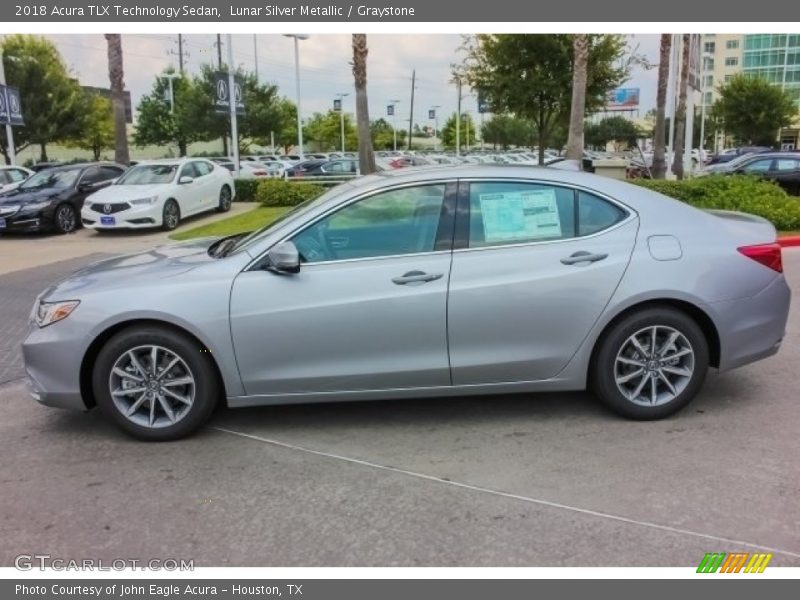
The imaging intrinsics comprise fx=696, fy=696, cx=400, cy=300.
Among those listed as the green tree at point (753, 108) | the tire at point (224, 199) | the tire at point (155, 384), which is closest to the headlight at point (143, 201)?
the tire at point (224, 199)

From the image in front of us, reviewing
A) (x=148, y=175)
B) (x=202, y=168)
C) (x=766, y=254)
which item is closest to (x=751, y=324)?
(x=766, y=254)

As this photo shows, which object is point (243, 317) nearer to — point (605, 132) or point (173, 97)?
point (173, 97)

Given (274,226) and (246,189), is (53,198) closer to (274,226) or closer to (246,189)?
(246,189)

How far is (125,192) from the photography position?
49.4 ft

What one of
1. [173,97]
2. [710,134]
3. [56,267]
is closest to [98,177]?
[56,267]

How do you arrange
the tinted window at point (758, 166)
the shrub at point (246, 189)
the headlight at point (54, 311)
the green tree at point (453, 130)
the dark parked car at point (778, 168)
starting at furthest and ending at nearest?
the green tree at point (453, 130), the tinted window at point (758, 166), the shrub at point (246, 189), the dark parked car at point (778, 168), the headlight at point (54, 311)

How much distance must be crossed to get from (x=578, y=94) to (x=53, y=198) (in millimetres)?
11881

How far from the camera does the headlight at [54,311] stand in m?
4.15

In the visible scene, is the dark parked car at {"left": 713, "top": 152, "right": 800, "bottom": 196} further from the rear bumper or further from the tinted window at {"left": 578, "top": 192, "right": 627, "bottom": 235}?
the tinted window at {"left": 578, "top": 192, "right": 627, "bottom": 235}

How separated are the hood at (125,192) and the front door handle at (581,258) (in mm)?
12524

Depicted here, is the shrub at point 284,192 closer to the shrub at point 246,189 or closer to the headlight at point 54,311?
the shrub at point 246,189

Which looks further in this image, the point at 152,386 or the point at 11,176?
the point at 11,176

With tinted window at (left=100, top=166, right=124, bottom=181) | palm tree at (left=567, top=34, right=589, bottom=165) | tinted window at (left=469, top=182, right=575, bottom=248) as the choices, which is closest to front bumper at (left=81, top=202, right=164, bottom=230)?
tinted window at (left=100, top=166, right=124, bottom=181)

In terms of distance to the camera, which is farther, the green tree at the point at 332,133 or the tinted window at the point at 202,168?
the green tree at the point at 332,133
